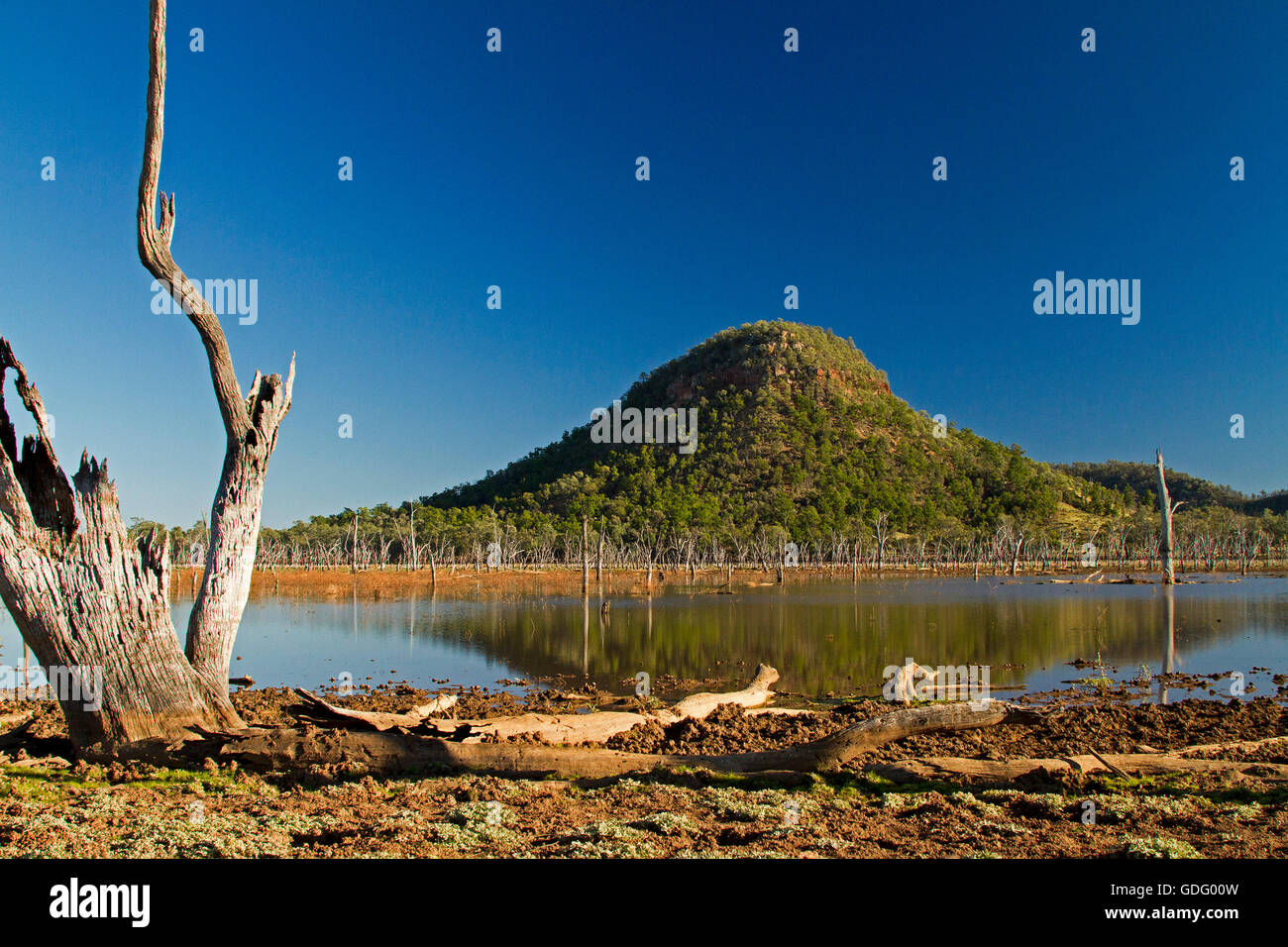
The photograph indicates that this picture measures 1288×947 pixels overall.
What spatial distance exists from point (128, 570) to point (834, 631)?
22.3m

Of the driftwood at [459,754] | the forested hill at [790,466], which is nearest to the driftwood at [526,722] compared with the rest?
the driftwood at [459,754]

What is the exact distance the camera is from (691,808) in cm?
653

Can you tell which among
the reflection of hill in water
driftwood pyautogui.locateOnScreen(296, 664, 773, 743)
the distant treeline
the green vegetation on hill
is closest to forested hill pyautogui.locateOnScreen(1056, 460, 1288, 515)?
the green vegetation on hill

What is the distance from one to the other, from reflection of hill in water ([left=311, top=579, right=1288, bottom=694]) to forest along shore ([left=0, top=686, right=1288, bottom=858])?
7973mm

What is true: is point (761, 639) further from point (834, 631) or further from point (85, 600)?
point (85, 600)

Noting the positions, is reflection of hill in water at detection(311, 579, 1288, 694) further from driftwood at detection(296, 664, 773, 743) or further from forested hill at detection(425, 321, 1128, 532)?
forested hill at detection(425, 321, 1128, 532)

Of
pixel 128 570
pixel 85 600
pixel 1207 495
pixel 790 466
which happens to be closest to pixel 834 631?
pixel 128 570

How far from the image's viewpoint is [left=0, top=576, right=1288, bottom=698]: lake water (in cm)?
1802

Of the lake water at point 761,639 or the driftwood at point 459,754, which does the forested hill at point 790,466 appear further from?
the driftwood at point 459,754

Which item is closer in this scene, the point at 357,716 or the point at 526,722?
the point at 357,716
